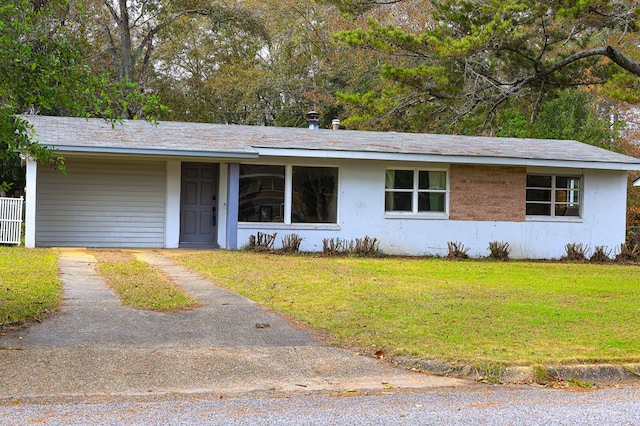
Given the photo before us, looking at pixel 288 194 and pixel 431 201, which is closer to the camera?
pixel 288 194

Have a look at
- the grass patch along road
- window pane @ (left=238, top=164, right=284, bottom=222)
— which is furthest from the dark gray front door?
the grass patch along road

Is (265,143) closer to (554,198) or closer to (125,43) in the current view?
(554,198)

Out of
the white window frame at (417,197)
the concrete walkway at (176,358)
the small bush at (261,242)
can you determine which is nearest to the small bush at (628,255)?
the white window frame at (417,197)

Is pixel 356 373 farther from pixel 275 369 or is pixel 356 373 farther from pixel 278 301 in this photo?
pixel 278 301

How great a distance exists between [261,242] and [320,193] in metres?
2.18

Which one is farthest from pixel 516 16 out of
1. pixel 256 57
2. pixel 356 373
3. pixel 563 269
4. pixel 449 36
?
pixel 256 57

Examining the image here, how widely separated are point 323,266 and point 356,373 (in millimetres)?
8494

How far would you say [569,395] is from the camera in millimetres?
6438

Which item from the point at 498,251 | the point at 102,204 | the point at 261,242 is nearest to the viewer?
the point at 261,242

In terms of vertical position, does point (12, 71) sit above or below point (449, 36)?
below

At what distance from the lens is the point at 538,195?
20938mm

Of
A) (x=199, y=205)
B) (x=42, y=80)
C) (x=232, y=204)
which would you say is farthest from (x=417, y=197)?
(x=42, y=80)

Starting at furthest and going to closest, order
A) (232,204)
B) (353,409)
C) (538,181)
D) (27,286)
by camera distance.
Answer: (538,181)
(232,204)
(27,286)
(353,409)

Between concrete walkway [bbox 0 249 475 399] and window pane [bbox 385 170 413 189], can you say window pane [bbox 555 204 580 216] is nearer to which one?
window pane [bbox 385 170 413 189]
